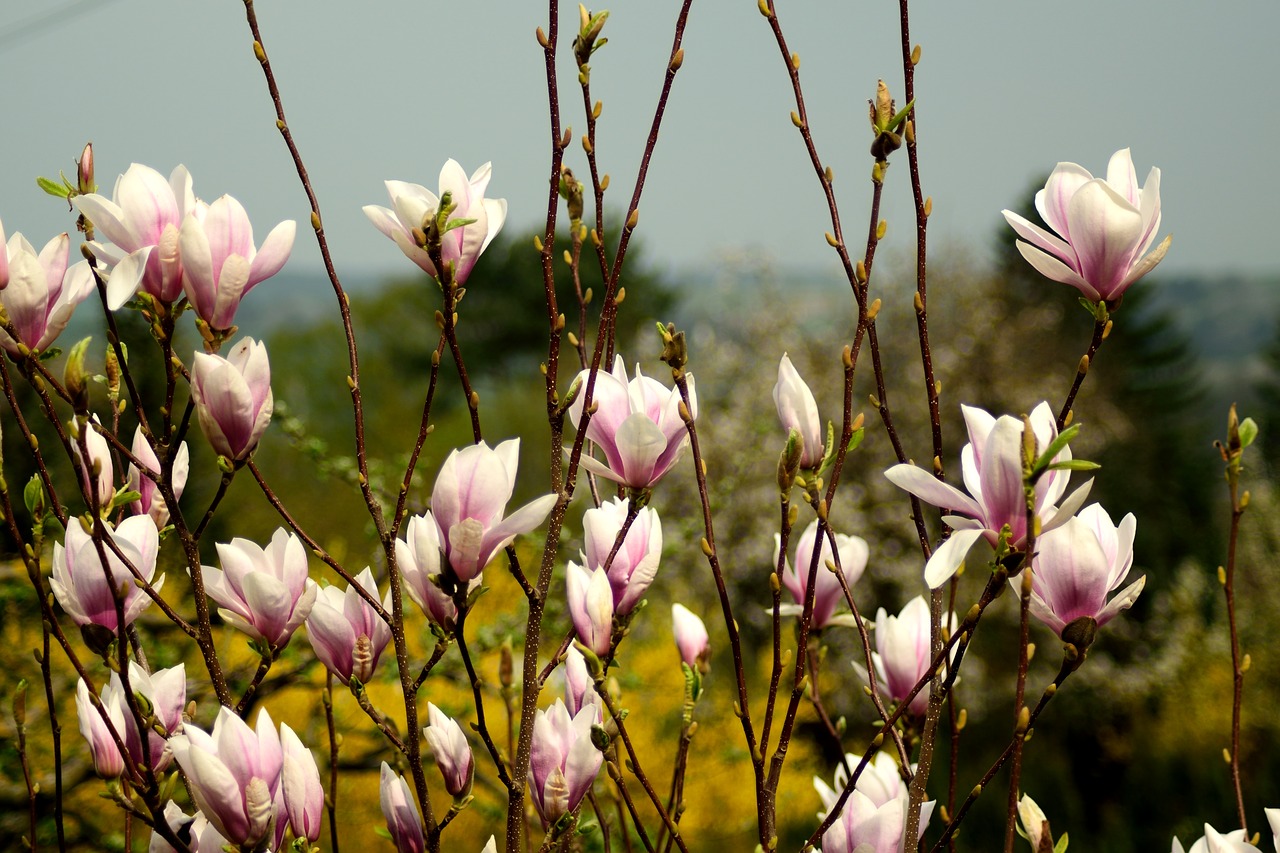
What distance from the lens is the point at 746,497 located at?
8.92m

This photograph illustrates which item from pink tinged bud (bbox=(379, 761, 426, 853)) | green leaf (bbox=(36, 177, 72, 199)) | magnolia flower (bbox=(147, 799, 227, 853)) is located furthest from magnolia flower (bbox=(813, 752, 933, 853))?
green leaf (bbox=(36, 177, 72, 199))

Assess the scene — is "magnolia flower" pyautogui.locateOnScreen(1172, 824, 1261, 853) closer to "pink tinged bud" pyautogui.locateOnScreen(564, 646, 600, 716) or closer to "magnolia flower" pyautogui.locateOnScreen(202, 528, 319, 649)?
"pink tinged bud" pyautogui.locateOnScreen(564, 646, 600, 716)

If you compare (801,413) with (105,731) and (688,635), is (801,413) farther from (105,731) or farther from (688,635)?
(105,731)

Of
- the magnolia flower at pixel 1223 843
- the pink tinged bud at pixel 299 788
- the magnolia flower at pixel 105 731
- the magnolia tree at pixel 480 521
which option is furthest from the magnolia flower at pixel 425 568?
the magnolia flower at pixel 1223 843

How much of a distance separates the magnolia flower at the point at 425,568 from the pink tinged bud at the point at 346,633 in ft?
0.21

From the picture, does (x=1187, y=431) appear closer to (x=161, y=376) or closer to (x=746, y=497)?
(x=746, y=497)

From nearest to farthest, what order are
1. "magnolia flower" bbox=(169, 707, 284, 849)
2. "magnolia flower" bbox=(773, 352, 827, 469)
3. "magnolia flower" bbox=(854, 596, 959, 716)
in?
"magnolia flower" bbox=(169, 707, 284, 849) < "magnolia flower" bbox=(773, 352, 827, 469) < "magnolia flower" bbox=(854, 596, 959, 716)

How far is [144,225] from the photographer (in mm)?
654

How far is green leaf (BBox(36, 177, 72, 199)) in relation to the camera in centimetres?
73

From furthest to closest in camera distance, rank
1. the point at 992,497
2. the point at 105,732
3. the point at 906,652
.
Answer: the point at 906,652, the point at 105,732, the point at 992,497

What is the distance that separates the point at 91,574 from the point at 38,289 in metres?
0.19

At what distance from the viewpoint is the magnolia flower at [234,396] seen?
596 mm

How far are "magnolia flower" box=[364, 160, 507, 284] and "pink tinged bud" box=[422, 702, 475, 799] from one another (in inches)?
11.3

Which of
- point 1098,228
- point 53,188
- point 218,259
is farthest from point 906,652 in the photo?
point 53,188
